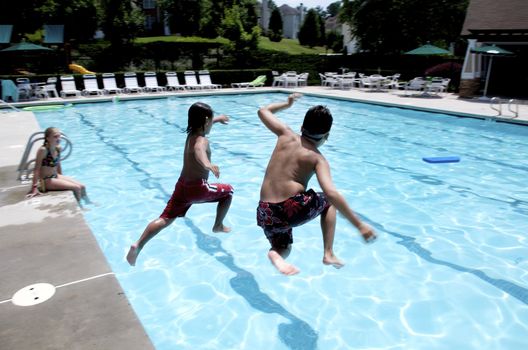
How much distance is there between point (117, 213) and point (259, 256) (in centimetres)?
262

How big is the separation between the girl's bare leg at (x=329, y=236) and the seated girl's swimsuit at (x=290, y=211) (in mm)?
53

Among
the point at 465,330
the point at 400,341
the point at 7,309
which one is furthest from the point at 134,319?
the point at 465,330

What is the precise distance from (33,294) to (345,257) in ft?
11.5

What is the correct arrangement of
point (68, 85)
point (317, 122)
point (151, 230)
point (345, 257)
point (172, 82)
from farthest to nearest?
point (172, 82) → point (68, 85) → point (345, 257) → point (151, 230) → point (317, 122)

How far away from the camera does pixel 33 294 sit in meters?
3.18

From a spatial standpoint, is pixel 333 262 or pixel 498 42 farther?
pixel 498 42

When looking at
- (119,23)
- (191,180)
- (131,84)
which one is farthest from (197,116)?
(119,23)

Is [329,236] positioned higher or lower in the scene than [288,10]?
lower

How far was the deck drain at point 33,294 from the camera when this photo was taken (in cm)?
309

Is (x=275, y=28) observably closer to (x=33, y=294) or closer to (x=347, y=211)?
(x=33, y=294)

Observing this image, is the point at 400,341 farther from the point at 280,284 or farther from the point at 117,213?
the point at 117,213

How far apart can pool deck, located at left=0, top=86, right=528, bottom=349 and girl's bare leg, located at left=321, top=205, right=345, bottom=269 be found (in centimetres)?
141

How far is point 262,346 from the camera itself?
3549 mm

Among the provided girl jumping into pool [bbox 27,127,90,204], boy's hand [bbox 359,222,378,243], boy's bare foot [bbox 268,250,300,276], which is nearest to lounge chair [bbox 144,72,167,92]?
girl jumping into pool [bbox 27,127,90,204]
